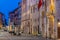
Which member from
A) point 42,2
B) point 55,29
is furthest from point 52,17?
point 42,2

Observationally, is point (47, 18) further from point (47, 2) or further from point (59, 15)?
point (59, 15)

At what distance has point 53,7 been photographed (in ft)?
145

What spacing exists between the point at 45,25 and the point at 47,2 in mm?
5684

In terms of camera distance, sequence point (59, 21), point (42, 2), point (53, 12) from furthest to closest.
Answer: point (42, 2) < point (53, 12) < point (59, 21)

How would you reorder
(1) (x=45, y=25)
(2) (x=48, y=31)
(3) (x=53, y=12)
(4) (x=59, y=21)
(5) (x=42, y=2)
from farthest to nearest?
(5) (x=42, y=2) < (1) (x=45, y=25) < (2) (x=48, y=31) < (3) (x=53, y=12) < (4) (x=59, y=21)

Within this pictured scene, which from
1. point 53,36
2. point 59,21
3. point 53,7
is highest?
point 53,7

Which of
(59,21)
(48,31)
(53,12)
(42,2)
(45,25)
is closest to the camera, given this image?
(59,21)

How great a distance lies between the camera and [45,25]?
5088 cm

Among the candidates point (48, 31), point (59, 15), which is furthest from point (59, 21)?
point (48, 31)

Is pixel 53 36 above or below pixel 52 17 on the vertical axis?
below

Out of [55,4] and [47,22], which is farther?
[47,22]

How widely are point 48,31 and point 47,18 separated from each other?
2.98 meters

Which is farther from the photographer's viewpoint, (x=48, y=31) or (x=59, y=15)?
(x=48, y=31)

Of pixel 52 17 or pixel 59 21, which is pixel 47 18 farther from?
pixel 59 21
